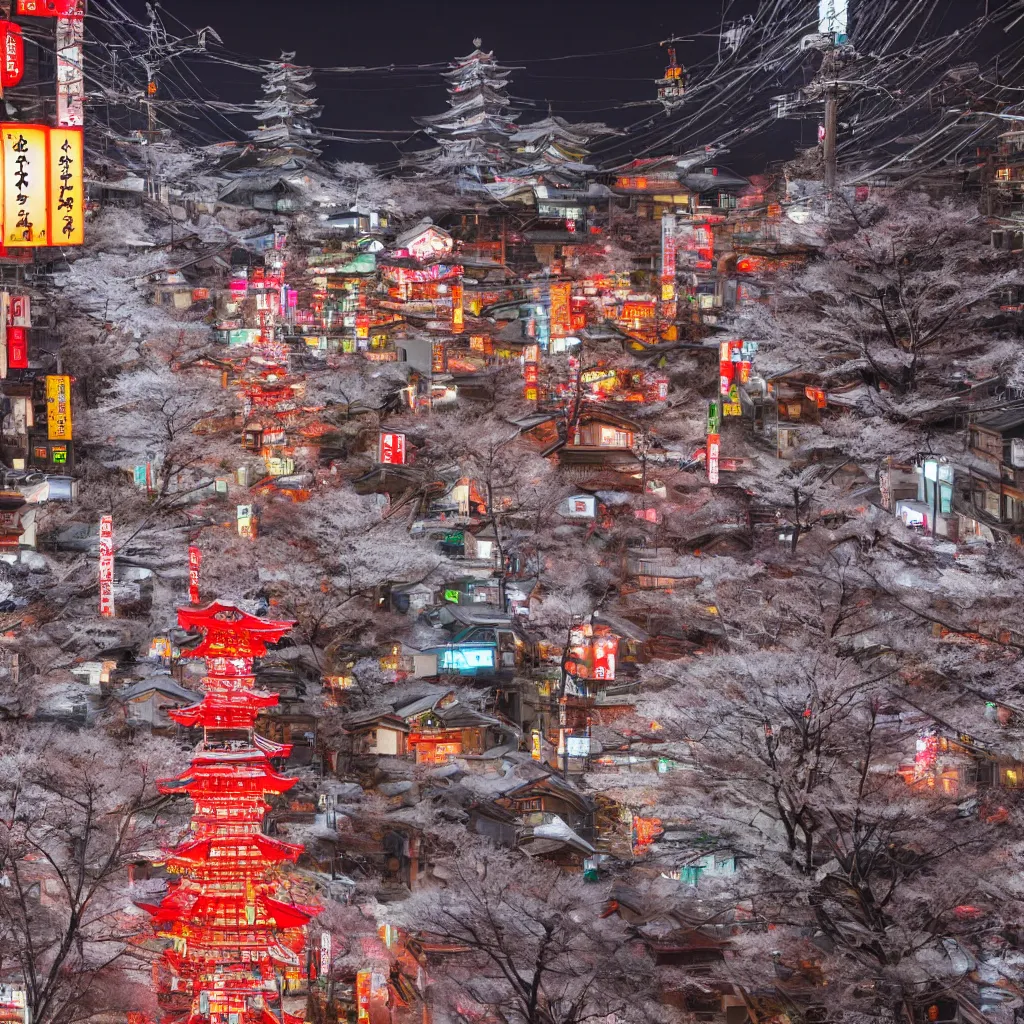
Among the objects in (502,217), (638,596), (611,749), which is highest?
(502,217)

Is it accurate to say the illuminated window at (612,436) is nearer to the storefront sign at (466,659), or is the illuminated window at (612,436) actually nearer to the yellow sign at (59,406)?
the storefront sign at (466,659)

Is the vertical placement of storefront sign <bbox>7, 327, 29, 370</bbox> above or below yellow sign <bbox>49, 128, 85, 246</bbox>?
below

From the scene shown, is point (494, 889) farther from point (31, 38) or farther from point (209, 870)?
point (31, 38)

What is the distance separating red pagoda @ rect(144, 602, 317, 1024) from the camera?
18344mm

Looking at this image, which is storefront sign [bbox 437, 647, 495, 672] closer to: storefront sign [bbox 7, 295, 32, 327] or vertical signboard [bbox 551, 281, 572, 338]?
storefront sign [bbox 7, 295, 32, 327]

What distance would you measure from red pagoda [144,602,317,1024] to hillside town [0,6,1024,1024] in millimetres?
64

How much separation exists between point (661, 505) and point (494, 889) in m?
20.2

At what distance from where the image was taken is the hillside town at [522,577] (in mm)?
18688

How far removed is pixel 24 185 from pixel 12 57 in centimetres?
524

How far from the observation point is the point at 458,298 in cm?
4741

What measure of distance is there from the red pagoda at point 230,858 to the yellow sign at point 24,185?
6820 millimetres

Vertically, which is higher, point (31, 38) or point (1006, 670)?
point (31, 38)

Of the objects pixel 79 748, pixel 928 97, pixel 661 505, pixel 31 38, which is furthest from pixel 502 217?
pixel 79 748

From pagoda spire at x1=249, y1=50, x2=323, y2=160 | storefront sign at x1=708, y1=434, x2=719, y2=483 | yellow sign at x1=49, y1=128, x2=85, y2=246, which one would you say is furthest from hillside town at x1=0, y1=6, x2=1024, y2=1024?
pagoda spire at x1=249, y1=50, x2=323, y2=160
